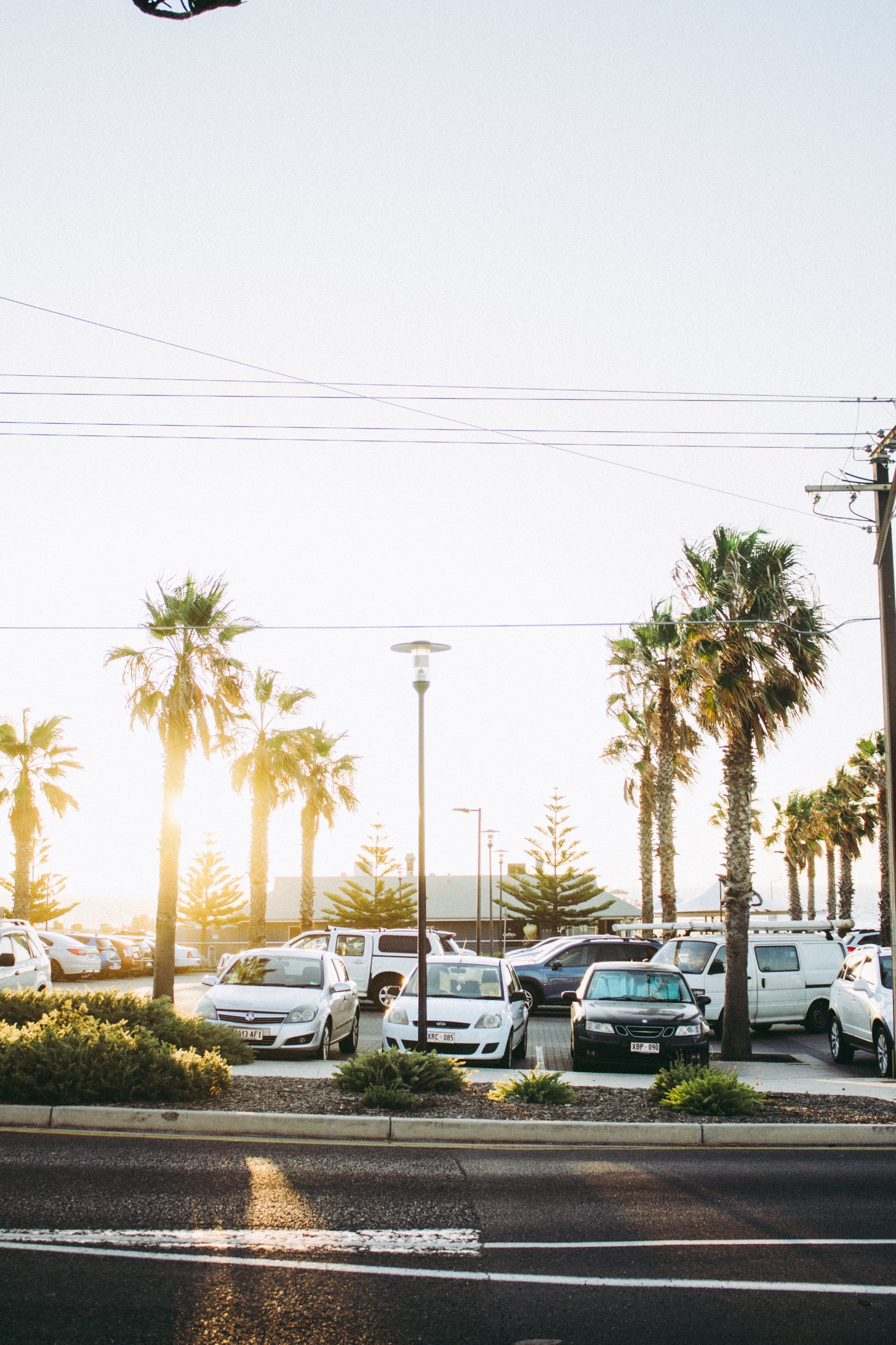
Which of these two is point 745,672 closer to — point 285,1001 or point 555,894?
point 285,1001

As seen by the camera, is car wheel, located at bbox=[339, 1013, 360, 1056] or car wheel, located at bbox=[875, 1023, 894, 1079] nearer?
car wheel, located at bbox=[875, 1023, 894, 1079]

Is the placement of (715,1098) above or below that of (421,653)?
below

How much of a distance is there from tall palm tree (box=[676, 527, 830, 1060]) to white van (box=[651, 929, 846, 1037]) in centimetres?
248

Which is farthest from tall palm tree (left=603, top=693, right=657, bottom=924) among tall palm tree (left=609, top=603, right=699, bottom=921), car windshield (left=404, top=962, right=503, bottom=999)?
car windshield (left=404, top=962, right=503, bottom=999)

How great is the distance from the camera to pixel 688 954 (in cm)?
1995

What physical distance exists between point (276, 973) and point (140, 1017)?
2678 millimetres

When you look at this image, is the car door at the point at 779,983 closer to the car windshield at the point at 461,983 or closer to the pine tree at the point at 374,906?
the car windshield at the point at 461,983

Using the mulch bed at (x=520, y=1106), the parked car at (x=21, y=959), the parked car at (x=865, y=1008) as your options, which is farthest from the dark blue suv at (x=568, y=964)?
the mulch bed at (x=520, y=1106)

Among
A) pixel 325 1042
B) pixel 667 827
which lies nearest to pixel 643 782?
pixel 667 827

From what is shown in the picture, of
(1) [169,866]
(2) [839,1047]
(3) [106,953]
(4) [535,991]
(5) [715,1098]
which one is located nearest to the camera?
(5) [715,1098]

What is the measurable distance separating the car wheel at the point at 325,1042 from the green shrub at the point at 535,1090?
352 centimetres

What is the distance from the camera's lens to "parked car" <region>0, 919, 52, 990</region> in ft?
49.5

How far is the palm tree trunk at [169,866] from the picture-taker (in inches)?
800

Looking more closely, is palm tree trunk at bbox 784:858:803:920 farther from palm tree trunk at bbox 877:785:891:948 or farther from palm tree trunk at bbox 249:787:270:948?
palm tree trunk at bbox 249:787:270:948
